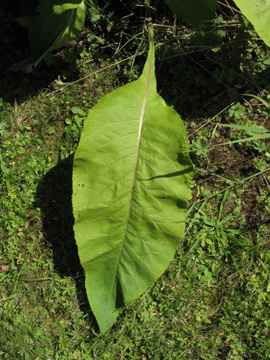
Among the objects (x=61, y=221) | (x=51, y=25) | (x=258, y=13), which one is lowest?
(x=61, y=221)

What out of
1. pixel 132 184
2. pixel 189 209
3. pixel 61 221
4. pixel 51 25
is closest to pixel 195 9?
pixel 51 25

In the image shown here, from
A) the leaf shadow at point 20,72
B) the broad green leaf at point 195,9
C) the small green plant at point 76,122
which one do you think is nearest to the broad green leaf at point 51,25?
the leaf shadow at point 20,72

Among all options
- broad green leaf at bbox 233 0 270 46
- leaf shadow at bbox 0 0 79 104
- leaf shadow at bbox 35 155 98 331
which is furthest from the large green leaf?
leaf shadow at bbox 0 0 79 104

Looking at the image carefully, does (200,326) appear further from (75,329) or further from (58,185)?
(58,185)

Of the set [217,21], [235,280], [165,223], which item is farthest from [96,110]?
[235,280]

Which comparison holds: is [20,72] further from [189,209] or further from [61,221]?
[189,209]

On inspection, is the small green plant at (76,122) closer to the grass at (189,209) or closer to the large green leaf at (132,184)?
the grass at (189,209)
